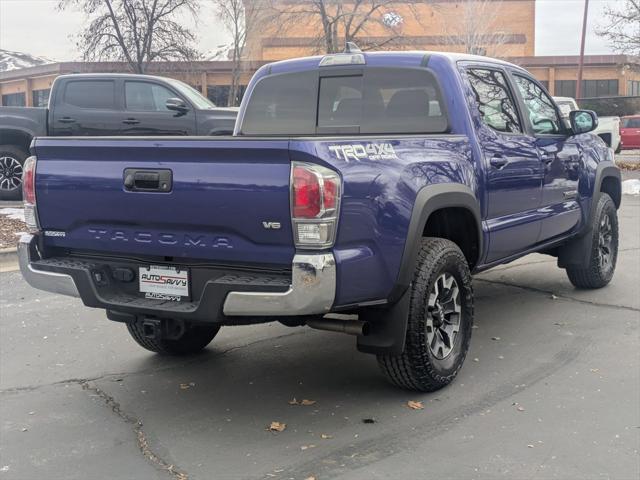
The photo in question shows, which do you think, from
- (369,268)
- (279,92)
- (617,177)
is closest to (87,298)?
(369,268)

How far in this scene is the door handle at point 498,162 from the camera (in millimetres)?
4789

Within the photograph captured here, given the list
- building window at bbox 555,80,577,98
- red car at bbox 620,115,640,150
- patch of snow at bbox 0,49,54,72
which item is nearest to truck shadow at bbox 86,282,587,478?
red car at bbox 620,115,640,150

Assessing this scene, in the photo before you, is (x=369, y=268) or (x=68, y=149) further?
(x=68, y=149)

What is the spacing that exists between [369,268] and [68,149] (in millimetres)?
1785

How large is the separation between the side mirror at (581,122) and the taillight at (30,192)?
14.1 ft

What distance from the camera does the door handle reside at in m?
4.79

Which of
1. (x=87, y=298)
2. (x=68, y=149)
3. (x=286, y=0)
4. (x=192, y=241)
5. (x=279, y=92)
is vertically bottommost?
(x=87, y=298)

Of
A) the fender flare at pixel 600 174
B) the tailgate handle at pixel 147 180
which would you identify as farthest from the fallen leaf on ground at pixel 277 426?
the fender flare at pixel 600 174

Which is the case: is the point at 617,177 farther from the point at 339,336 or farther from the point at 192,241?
the point at 192,241

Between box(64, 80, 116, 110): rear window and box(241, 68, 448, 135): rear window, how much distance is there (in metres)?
7.01

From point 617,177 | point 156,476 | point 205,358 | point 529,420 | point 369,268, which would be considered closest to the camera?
point 156,476

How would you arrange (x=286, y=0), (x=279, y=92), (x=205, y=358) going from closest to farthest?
(x=205, y=358) < (x=279, y=92) < (x=286, y=0)

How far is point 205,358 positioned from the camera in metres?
5.12

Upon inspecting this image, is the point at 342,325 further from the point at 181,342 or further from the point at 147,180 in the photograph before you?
the point at 181,342
